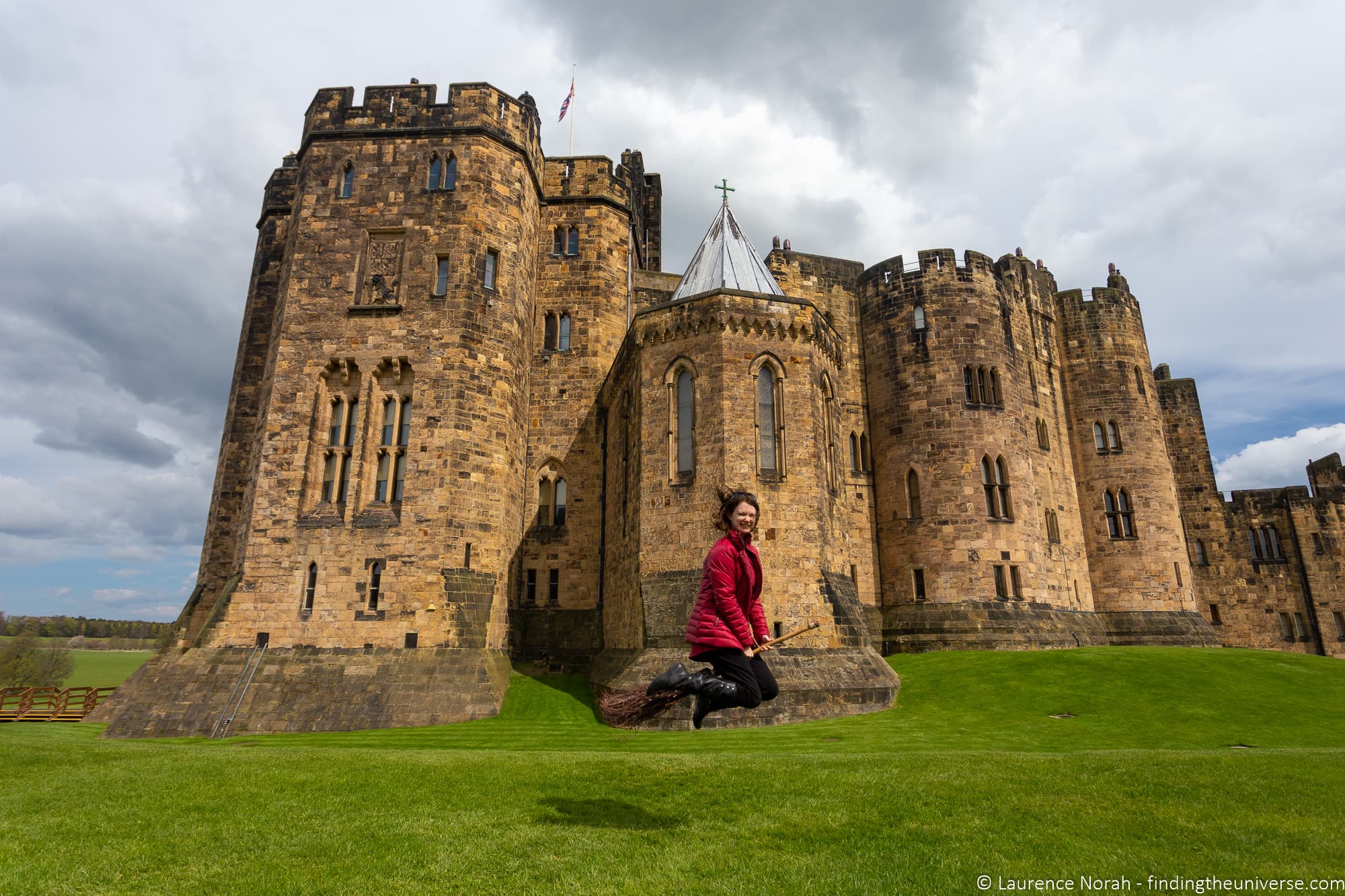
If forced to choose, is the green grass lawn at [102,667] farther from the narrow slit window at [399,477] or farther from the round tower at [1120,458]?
the round tower at [1120,458]

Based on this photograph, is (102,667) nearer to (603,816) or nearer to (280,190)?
(280,190)

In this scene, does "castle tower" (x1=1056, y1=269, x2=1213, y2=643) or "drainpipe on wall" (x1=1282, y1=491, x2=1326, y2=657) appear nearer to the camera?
"castle tower" (x1=1056, y1=269, x2=1213, y2=643)

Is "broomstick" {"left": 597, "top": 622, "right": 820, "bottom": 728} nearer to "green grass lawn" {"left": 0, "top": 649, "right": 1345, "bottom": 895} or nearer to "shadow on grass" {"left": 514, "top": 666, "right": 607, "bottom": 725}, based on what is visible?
"green grass lawn" {"left": 0, "top": 649, "right": 1345, "bottom": 895}

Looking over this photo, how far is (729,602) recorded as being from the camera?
668 centimetres

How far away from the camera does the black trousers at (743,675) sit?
645 centimetres

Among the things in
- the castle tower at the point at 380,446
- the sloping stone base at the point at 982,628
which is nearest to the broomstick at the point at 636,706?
the castle tower at the point at 380,446

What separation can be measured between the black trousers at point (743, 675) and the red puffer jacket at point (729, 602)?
7 cm

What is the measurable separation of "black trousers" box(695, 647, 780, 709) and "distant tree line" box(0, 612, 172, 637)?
130121 millimetres

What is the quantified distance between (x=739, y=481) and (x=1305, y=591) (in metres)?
38.6

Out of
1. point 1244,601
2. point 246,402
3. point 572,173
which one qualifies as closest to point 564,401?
point 572,173

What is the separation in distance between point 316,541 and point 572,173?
18731 millimetres

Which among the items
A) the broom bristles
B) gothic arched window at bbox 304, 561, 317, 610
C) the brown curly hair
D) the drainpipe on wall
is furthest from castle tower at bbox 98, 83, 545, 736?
the drainpipe on wall

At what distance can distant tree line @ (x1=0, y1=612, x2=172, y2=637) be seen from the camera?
11425 cm

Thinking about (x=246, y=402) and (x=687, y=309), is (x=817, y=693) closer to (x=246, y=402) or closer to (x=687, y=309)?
(x=687, y=309)
